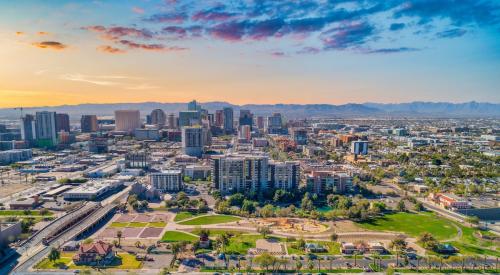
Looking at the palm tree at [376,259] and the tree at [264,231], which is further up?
the tree at [264,231]

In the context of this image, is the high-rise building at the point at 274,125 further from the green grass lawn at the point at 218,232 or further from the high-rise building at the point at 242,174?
the green grass lawn at the point at 218,232

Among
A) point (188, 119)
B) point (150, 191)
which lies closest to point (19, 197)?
point (150, 191)

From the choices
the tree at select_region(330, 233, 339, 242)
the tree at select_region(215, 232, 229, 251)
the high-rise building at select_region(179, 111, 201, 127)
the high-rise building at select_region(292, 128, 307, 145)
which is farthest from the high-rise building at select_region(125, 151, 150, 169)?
the high-rise building at select_region(292, 128, 307, 145)

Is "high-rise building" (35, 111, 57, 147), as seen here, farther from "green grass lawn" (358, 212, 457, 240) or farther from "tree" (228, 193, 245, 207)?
"green grass lawn" (358, 212, 457, 240)

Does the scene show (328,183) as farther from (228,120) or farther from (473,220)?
(228,120)

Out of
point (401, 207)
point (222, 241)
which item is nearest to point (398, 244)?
point (401, 207)

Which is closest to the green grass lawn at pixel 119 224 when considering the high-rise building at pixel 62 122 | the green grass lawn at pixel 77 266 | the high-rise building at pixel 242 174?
the green grass lawn at pixel 77 266
